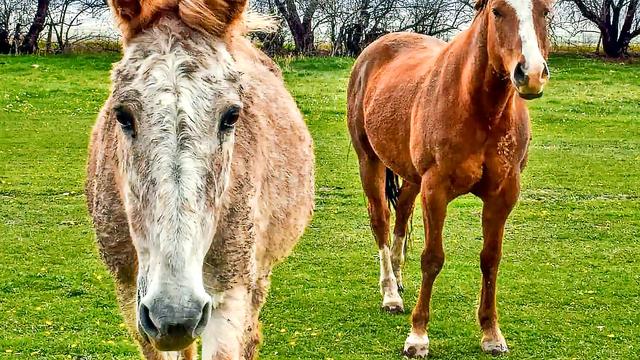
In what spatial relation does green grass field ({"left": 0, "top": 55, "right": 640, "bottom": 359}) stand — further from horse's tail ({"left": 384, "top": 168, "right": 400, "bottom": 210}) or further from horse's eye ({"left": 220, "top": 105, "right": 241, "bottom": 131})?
horse's eye ({"left": 220, "top": 105, "right": 241, "bottom": 131})

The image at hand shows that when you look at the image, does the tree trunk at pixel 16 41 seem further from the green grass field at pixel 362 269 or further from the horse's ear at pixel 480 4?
the horse's ear at pixel 480 4

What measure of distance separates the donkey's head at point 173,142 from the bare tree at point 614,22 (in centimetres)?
2540

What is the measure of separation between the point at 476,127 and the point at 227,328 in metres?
2.51

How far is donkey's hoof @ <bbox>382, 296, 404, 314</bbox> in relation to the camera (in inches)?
251

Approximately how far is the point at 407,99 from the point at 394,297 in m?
1.52

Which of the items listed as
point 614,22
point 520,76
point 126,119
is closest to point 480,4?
point 520,76

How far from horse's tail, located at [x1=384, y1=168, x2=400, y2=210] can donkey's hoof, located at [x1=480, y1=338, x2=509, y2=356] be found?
73.2 inches

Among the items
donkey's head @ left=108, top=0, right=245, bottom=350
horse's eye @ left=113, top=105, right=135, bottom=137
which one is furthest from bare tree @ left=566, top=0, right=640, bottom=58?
horse's eye @ left=113, top=105, right=135, bottom=137

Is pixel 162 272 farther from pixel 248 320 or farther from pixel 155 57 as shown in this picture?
pixel 248 320

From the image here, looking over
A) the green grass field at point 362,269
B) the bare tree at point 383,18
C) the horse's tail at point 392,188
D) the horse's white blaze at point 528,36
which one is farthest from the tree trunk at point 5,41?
the horse's white blaze at point 528,36

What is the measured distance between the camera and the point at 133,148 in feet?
8.48

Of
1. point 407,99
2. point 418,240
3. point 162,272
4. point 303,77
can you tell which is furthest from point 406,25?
point 162,272

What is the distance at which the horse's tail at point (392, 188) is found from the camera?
7.19 m

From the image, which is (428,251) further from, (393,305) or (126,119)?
(126,119)
